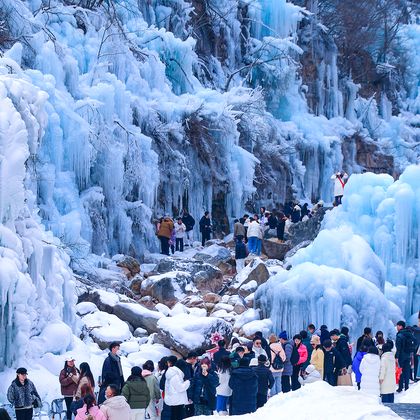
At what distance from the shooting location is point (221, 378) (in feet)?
39.5

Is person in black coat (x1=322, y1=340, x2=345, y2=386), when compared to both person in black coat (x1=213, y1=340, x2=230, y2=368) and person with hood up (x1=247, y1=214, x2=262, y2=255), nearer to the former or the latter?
person in black coat (x1=213, y1=340, x2=230, y2=368)

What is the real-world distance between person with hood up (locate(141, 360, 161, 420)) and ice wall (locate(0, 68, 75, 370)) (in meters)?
2.79

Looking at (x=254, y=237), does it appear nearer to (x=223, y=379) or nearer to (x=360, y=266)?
(x=360, y=266)

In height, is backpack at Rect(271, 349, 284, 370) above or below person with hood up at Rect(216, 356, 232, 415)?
above

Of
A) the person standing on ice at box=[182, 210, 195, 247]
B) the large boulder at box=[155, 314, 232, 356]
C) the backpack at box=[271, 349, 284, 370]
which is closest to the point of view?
the backpack at box=[271, 349, 284, 370]

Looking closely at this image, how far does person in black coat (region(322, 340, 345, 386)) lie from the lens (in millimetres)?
13227

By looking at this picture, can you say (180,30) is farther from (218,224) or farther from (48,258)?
Answer: (48,258)

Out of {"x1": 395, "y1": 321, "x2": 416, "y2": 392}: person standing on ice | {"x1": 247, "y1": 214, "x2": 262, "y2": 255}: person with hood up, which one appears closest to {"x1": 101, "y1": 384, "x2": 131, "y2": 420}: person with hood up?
{"x1": 395, "y1": 321, "x2": 416, "y2": 392}: person standing on ice

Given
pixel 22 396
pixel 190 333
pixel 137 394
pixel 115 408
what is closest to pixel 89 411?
pixel 115 408

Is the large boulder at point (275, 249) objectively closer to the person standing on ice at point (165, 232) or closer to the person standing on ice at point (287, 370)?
the person standing on ice at point (165, 232)

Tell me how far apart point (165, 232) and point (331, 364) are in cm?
1300

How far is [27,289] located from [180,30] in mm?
21775

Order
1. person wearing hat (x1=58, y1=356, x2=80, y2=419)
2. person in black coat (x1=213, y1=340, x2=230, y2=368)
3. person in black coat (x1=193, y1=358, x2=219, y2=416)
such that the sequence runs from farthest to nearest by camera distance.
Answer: person in black coat (x1=213, y1=340, x2=230, y2=368) < person wearing hat (x1=58, y1=356, x2=80, y2=419) < person in black coat (x1=193, y1=358, x2=219, y2=416)

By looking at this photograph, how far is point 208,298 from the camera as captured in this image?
72.1 feet
